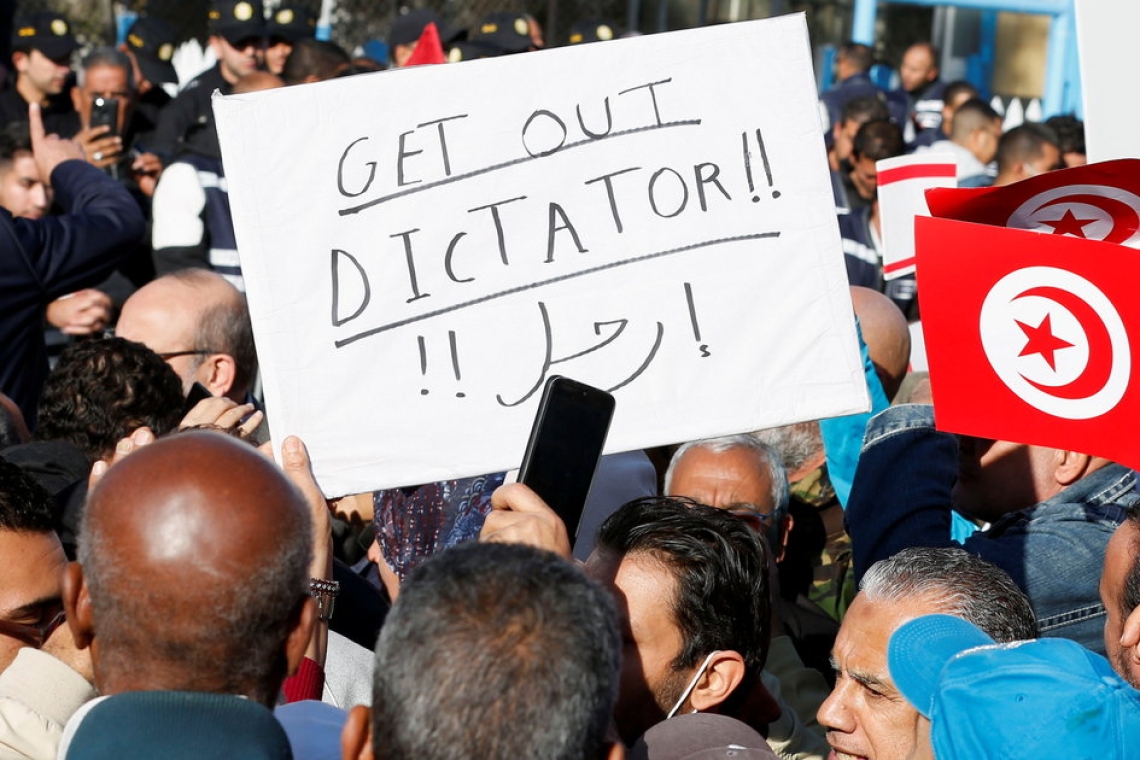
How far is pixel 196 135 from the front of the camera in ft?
21.3

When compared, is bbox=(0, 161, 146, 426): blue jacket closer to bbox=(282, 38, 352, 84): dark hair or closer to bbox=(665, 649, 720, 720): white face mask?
bbox=(282, 38, 352, 84): dark hair

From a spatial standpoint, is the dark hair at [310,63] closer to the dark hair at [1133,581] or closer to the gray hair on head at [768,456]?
the gray hair on head at [768,456]

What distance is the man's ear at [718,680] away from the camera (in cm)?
267

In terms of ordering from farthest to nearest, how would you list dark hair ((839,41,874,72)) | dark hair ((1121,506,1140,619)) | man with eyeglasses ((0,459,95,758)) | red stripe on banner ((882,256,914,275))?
dark hair ((839,41,874,72)), red stripe on banner ((882,256,914,275)), dark hair ((1121,506,1140,619)), man with eyeglasses ((0,459,95,758))

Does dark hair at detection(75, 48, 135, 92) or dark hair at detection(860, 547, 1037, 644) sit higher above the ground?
dark hair at detection(75, 48, 135, 92)

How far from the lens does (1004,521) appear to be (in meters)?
3.23

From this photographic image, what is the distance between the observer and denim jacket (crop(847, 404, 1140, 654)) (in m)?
3.01

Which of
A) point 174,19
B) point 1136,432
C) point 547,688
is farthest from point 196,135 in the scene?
point 174,19

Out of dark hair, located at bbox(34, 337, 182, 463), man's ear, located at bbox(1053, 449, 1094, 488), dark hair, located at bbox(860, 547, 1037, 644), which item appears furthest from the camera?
dark hair, located at bbox(34, 337, 182, 463)

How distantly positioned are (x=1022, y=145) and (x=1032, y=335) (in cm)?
602

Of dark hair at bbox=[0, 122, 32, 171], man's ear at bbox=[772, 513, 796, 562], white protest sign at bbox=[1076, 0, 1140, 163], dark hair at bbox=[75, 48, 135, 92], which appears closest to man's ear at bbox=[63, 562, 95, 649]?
man's ear at bbox=[772, 513, 796, 562]

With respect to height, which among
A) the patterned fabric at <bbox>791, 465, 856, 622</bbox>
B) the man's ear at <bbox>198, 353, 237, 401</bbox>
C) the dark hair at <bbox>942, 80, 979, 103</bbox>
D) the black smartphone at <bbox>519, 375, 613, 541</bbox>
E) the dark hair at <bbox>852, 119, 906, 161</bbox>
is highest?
the black smartphone at <bbox>519, 375, 613, 541</bbox>

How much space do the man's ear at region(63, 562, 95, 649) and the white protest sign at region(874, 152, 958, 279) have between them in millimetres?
3321

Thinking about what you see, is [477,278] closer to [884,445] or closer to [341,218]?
[341,218]
